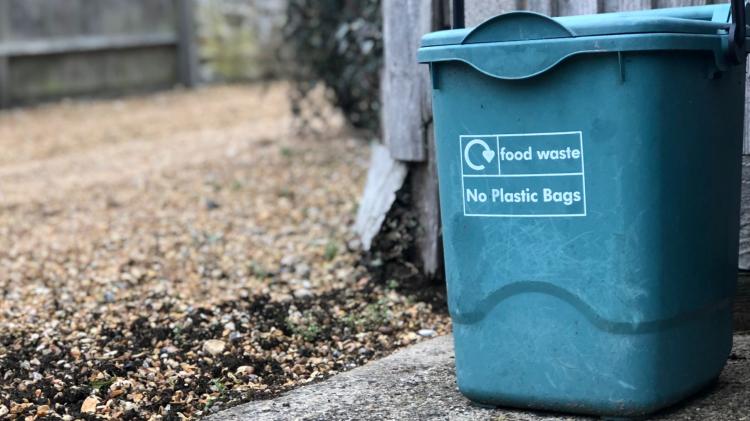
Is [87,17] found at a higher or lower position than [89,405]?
higher

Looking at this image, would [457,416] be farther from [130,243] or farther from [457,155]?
[130,243]

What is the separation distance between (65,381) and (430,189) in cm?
171

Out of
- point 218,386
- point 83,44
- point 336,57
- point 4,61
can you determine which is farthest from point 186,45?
point 218,386

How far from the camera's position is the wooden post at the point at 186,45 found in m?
12.9

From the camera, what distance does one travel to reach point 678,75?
2883 millimetres

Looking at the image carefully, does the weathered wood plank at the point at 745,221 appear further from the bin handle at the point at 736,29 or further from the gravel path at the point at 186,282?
the gravel path at the point at 186,282

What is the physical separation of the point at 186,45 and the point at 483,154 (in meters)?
10.4

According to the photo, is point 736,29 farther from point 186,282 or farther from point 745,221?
point 186,282

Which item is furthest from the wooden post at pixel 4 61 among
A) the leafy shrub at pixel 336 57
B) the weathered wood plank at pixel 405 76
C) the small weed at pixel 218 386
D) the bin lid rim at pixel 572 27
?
the bin lid rim at pixel 572 27

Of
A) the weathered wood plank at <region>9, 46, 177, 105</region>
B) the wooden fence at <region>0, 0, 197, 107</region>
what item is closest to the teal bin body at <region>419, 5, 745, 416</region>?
the wooden fence at <region>0, 0, 197, 107</region>

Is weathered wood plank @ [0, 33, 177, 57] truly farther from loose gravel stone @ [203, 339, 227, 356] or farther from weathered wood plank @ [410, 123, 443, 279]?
loose gravel stone @ [203, 339, 227, 356]

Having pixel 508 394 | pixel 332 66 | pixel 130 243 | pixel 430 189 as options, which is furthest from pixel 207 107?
pixel 508 394

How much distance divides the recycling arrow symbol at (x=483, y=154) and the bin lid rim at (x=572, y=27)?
0.28 m

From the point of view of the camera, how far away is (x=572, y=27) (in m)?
2.84
